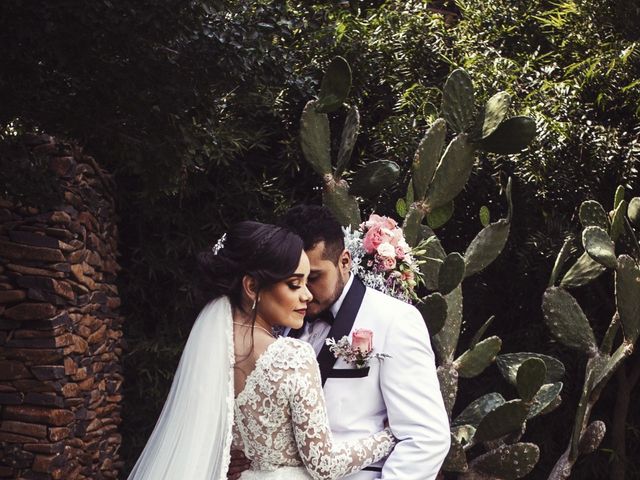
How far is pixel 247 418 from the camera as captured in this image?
2.94m

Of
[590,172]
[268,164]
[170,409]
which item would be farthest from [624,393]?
[170,409]

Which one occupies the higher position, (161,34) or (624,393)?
(161,34)

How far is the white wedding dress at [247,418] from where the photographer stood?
9.46 ft

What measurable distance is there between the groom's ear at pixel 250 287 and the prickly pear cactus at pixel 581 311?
2.85m

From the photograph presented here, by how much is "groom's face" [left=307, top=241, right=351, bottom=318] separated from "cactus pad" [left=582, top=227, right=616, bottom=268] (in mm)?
2395

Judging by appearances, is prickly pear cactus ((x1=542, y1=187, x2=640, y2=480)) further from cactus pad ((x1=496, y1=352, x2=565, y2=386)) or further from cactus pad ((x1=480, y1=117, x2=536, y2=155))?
cactus pad ((x1=480, y1=117, x2=536, y2=155))

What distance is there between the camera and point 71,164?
5.36 m

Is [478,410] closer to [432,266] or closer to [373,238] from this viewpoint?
[432,266]

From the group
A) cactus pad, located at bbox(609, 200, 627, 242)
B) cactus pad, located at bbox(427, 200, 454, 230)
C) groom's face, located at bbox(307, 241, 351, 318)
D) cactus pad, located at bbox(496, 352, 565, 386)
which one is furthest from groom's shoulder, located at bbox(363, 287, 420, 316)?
cactus pad, located at bbox(609, 200, 627, 242)

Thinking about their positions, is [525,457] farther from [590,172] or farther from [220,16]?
[220,16]

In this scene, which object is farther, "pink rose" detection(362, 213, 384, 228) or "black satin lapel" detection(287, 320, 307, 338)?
"pink rose" detection(362, 213, 384, 228)

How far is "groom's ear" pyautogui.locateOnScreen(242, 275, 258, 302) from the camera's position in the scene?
2.97 meters

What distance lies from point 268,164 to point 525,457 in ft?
8.58

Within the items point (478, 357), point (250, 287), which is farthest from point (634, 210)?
point (250, 287)
